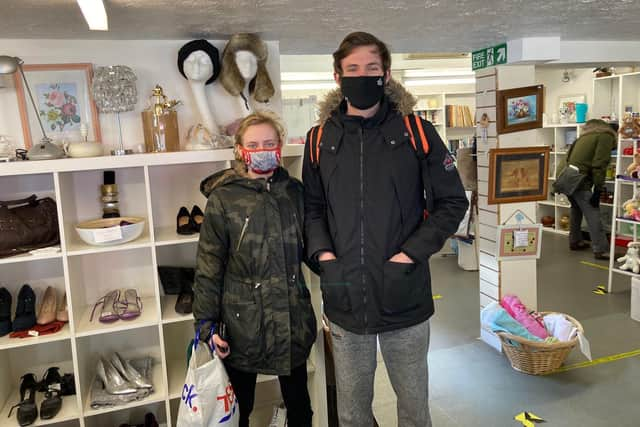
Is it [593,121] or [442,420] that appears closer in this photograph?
[442,420]

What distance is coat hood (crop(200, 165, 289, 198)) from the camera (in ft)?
6.32

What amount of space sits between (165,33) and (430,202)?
4.92ft

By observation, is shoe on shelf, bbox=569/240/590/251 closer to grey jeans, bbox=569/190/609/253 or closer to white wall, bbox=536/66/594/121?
grey jeans, bbox=569/190/609/253

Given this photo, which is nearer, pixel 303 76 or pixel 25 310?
pixel 25 310

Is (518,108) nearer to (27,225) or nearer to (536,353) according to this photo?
(536,353)

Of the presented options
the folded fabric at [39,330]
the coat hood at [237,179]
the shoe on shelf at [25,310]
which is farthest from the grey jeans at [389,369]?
the shoe on shelf at [25,310]

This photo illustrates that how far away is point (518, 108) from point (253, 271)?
7.75ft

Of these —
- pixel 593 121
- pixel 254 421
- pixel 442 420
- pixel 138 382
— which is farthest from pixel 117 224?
pixel 593 121

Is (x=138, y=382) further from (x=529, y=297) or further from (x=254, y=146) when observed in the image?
(x=529, y=297)

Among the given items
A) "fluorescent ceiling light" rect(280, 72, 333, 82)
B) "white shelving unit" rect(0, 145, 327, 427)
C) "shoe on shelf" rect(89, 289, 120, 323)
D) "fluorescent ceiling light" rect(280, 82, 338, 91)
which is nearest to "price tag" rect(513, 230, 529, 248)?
"white shelving unit" rect(0, 145, 327, 427)

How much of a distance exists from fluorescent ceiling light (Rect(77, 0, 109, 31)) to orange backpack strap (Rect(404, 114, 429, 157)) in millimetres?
1068

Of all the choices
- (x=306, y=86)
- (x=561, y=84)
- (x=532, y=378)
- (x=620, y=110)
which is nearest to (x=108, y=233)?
(x=532, y=378)

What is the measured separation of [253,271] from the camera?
1907 mm

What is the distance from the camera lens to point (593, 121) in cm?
608
